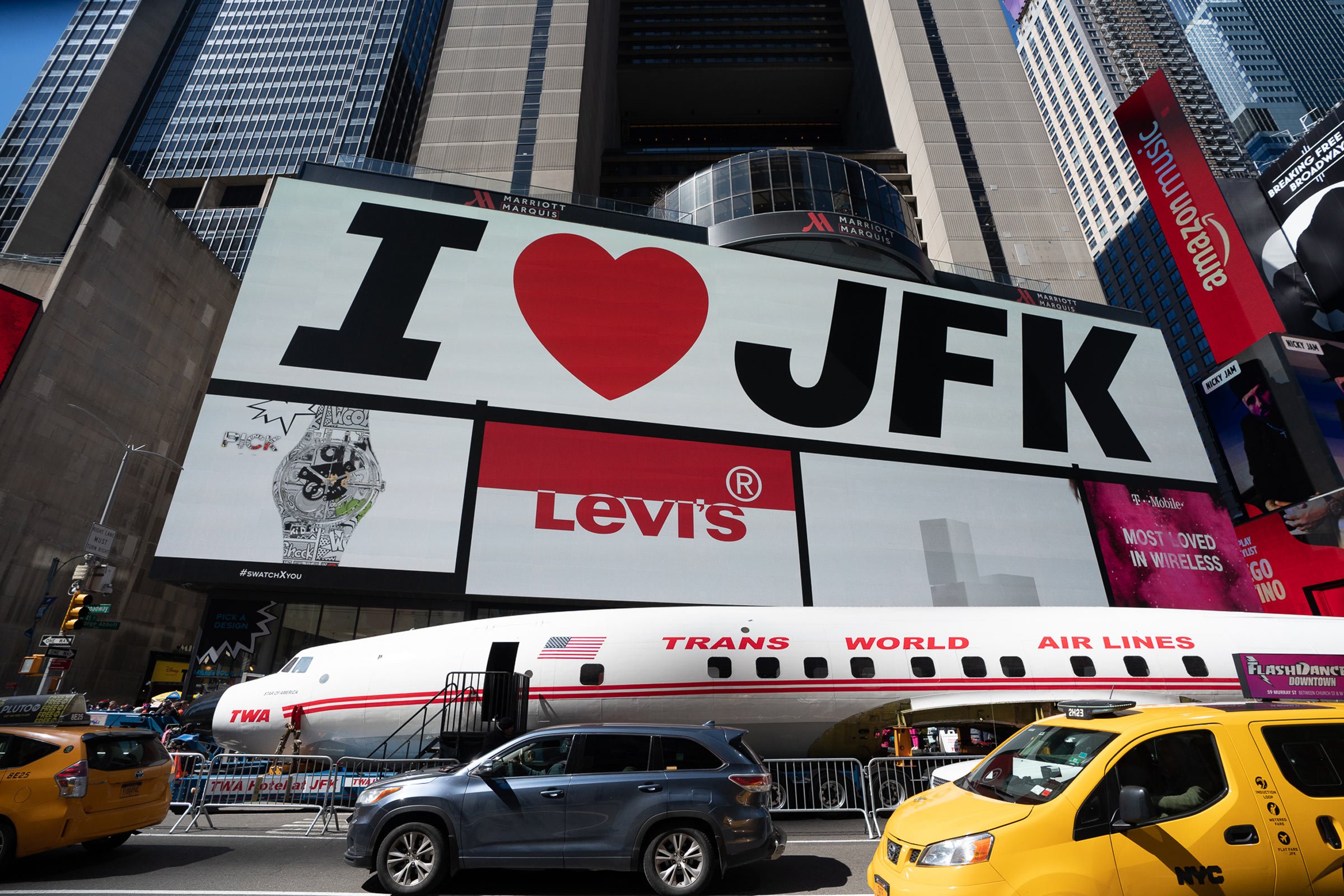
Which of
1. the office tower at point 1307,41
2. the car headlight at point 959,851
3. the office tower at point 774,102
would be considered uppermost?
the office tower at point 1307,41

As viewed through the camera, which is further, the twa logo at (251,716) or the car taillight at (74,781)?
the twa logo at (251,716)

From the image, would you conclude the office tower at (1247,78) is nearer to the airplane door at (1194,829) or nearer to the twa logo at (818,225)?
the twa logo at (818,225)

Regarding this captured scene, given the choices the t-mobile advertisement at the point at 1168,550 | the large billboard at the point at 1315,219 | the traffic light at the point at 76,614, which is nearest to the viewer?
the traffic light at the point at 76,614

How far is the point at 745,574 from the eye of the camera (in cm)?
2909

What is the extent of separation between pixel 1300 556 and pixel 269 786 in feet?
167

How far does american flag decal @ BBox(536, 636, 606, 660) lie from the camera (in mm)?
14641

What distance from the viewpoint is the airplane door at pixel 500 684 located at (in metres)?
13.7

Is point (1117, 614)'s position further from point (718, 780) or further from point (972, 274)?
point (972, 274)

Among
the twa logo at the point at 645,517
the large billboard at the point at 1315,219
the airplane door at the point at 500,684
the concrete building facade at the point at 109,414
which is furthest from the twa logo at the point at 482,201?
the large billboard at the point at 1315,219

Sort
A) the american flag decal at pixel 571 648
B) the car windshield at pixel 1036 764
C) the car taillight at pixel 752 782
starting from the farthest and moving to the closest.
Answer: the american flag decal at pixel 571 648 < the car taillight at pixel 752 782 < the car windshield at pixel 1036 764

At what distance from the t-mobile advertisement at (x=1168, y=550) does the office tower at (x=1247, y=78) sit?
465 ft

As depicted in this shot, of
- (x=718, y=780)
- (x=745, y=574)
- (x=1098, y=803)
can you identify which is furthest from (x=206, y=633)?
(x=1098, y=803)

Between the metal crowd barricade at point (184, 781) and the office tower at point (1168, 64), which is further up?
the office tower at point (1168, 64)

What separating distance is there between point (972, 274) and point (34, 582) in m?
54.9
